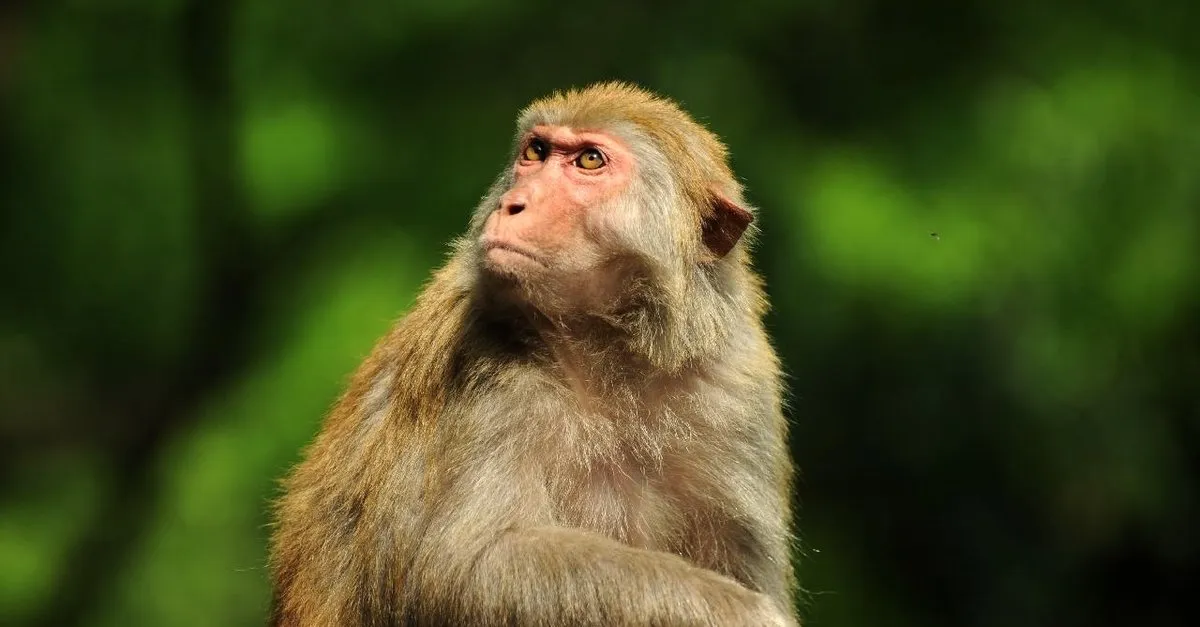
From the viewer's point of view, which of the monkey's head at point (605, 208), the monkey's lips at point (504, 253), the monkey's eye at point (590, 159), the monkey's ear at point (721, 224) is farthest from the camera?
the monkey's ear at point (721, 224)

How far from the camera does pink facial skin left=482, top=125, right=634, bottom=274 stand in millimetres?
5004

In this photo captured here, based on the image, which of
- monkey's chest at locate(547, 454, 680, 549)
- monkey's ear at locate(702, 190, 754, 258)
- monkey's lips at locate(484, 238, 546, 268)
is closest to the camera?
monkey's lips at locate(484, 238, 546, 268)

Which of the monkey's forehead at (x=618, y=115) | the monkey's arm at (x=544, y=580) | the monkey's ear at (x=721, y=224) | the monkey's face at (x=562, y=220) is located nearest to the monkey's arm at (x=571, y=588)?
the monkey's arm at (x=544, y=580)

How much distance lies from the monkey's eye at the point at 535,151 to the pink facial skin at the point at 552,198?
0.01 metres

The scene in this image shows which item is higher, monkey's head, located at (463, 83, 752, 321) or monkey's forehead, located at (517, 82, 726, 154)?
monkey's forehead, located at (517, 82, 726, 154)

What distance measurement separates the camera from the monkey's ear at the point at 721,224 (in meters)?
5.54

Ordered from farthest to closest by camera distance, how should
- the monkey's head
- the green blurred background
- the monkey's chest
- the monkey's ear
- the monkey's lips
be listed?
the green blurred background → the monkey's ear → the monkey's chest → the monkey's head → the monkey's lips

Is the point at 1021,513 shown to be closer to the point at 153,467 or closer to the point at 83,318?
the point at 153,467

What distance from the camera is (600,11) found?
33.0ft

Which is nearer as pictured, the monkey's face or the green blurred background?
the monkey's face

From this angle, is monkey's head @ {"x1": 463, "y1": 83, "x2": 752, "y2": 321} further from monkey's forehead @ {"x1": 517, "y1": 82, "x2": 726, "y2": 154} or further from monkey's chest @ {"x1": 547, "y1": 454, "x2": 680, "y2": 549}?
monkey's chest @ {"x1": 547, "y1": 454, "x2": 680, "y2": 549}

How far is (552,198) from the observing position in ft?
17.0

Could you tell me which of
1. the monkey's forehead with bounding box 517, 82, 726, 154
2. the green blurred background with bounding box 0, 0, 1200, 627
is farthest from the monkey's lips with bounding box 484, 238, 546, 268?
the green blurred background with bounding box 0, 0, 1200, 627

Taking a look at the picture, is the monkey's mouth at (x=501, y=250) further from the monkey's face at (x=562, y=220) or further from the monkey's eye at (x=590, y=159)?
the monkey's eye at (x=590, y=159)
